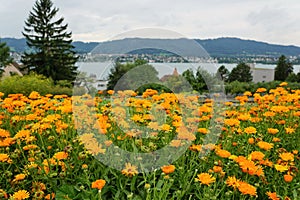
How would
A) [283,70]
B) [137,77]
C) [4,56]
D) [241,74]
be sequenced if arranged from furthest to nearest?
[283,70] → [241,74] → [4,56] → [137,77]

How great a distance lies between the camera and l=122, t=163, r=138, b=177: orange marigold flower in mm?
1577

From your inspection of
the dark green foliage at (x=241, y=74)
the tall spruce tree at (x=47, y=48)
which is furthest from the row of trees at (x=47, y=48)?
the dark green foliage at (x=241, y=74)

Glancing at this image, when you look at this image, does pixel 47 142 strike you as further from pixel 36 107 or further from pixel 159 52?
pixel 159 52

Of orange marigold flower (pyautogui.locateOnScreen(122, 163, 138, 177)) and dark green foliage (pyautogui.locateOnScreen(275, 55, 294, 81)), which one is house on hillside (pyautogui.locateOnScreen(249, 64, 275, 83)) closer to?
dark green foliage (pyautogui.locateOnScreen(275, 55, 294, 81))

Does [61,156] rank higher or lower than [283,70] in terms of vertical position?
higher

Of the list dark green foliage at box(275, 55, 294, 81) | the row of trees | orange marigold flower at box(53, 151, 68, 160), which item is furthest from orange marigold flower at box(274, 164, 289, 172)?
dark green foliage at box(275, 55, 294, 81)

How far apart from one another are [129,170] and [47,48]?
34.1 meters

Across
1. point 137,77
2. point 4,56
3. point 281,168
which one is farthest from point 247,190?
point 4,56

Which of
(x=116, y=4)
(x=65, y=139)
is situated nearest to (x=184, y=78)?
(x=116, y=4)

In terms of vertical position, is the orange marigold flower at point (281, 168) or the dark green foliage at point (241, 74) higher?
the orange marigold flower at point (281, 168)

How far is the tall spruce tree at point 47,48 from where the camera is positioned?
33.0 metres

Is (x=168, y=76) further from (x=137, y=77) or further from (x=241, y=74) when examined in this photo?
(x=241, y=74)

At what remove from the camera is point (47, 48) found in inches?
1319

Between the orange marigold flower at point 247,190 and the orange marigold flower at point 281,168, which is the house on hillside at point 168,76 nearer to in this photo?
the orange marigold flower at point 281,168
